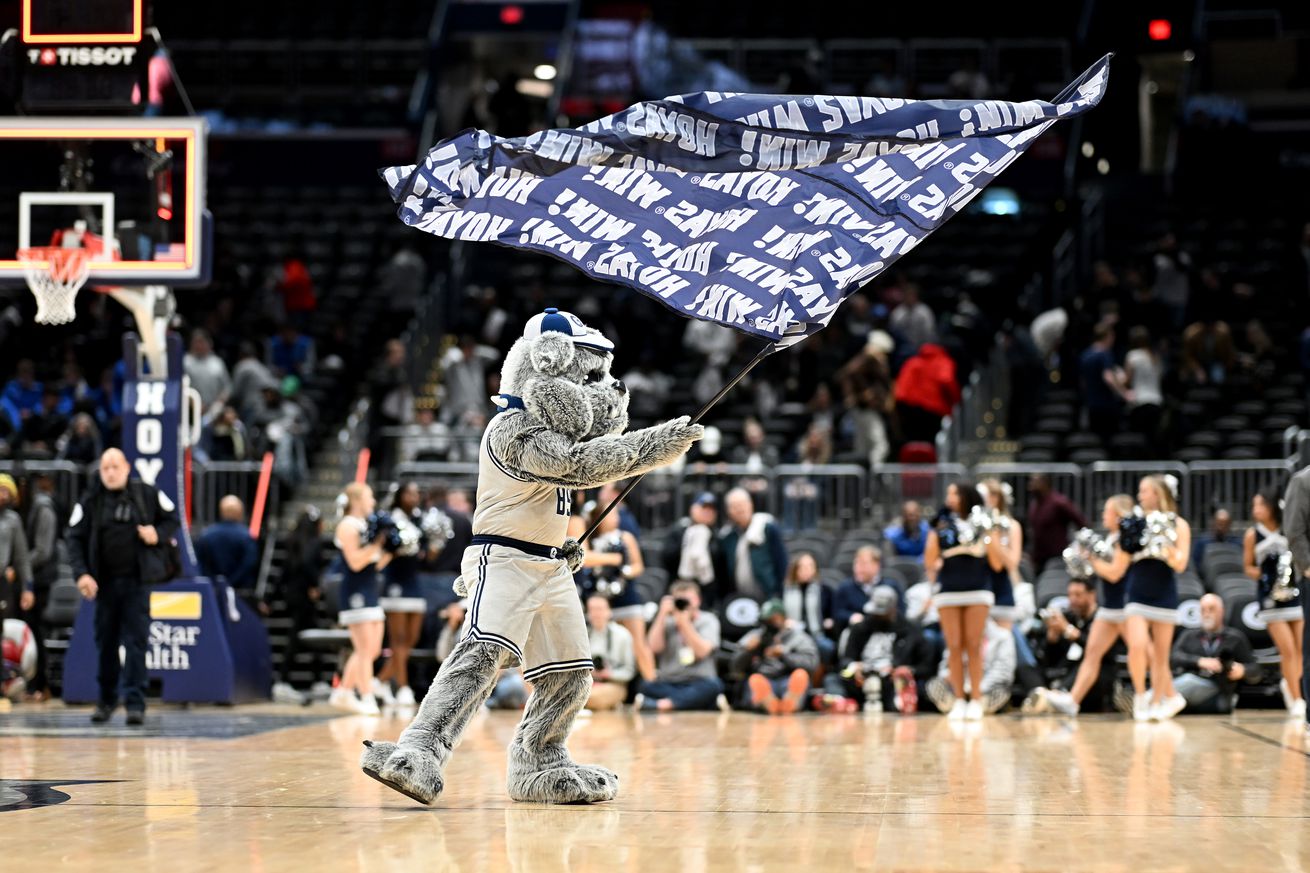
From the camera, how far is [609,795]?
784cm

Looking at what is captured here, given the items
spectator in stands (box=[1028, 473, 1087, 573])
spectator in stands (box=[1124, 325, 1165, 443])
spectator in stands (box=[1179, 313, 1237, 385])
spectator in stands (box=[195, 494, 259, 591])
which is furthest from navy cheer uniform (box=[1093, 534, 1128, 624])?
spectator in stands (box=[195, 494, 259, 591])

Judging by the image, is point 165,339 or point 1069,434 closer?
point 165,339

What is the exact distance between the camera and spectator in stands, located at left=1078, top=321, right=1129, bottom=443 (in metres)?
19.0

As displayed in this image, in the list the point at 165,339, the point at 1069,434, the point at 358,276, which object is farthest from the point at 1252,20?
the point at 165,339

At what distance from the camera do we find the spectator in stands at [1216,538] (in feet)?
55.0

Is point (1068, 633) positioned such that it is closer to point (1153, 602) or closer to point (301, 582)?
point (1153, 602)

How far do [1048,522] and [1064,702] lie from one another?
124 inches

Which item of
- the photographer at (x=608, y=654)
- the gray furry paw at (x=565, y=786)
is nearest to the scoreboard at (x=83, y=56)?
the photographer at (x=608, y=654)

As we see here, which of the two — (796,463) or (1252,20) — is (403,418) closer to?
(796,463)

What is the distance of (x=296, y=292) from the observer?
77.1 feet

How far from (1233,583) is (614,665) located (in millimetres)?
5401

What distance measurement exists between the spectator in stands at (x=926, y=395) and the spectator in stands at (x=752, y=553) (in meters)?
3.36

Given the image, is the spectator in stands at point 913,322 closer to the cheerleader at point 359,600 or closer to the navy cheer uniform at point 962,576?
the navy cheer uniform at point 962,576

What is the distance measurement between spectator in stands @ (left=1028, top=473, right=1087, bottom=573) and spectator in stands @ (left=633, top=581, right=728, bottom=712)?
3.47m
